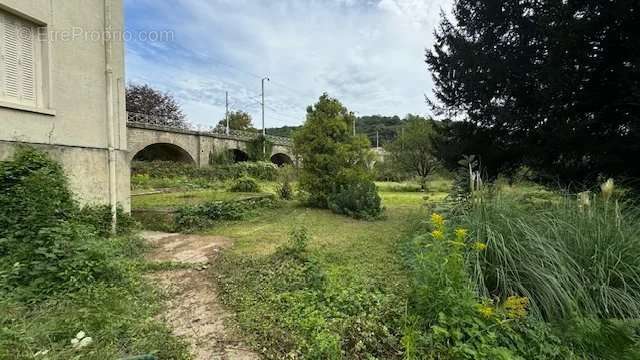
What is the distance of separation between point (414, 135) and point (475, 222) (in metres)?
16.4

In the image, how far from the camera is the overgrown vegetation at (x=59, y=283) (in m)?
1.98

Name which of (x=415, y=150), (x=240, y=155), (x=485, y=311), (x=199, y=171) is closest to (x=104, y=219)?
(x=485, y=311)

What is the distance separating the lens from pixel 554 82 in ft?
16.6

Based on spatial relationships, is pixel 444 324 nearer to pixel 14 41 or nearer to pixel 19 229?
pixel 19 229

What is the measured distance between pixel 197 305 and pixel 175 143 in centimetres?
2100

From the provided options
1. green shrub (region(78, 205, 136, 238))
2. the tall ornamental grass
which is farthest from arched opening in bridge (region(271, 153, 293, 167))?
the tall ornamental grass

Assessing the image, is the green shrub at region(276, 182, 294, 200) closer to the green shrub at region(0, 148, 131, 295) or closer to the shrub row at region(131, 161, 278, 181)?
the green shrub at region(0, 148, 131, 295)

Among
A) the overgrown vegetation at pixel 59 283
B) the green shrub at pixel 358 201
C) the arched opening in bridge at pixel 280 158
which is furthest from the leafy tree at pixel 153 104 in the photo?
the overgrown vegetation at pixel 59 283

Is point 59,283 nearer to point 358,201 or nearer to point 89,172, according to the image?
point 89,172

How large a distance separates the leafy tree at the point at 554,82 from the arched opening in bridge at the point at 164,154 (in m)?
20.1

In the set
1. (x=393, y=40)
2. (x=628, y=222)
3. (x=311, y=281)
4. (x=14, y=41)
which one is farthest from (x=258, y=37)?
(x=628, y=222)

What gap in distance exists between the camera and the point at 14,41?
13.7ft

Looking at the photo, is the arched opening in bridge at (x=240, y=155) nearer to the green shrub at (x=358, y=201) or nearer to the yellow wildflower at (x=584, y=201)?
the green shrub at (x=358, y=201)

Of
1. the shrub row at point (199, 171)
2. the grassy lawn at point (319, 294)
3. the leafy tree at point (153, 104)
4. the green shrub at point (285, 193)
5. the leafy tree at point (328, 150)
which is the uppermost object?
the leafy tree at point (153, 104)
